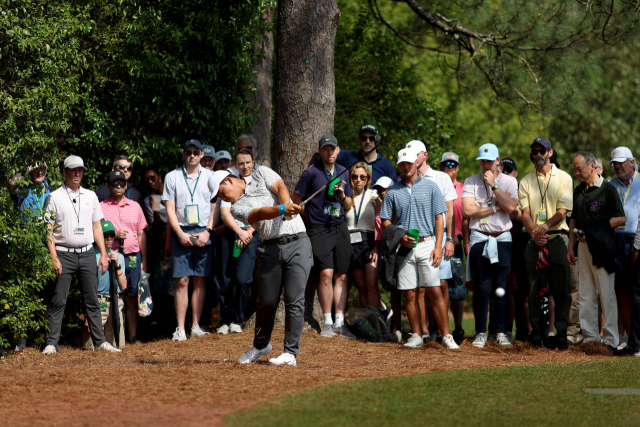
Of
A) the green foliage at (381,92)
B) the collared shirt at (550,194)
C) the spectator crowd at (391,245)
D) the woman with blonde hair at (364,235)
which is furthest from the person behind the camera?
the green foliage at (381,92)

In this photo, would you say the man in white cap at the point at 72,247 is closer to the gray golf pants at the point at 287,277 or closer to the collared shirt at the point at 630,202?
the gray golf pants at the point at 287,277

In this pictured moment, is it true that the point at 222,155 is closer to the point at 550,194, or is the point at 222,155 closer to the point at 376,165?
the point at 376,165

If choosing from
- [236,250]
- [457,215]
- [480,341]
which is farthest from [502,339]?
[236,250]

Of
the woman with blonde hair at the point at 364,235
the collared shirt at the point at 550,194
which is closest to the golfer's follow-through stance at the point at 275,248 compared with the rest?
the woman with blonde hair at the point at 364,235

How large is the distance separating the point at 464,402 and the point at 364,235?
4424mm

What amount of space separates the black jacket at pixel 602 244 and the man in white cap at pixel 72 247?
5765 mm

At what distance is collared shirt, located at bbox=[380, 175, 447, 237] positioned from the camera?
9320 mm

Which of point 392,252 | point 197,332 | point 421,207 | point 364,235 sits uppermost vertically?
point 421,207

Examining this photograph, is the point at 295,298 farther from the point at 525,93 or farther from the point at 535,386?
the point at 525,93

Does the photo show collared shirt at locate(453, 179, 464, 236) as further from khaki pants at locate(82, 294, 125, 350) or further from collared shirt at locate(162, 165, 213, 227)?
khaki pants at locate(82, 294, 125, 350)

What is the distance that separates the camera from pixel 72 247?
9.38 m

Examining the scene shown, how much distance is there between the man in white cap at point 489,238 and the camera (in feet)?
31.3

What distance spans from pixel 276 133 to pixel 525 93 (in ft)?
21.5

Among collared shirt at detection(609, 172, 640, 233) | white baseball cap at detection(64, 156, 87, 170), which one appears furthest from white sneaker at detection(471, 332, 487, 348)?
white baseball cap at detection(64, 156, 87, 170)
